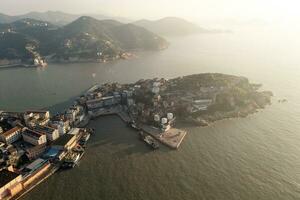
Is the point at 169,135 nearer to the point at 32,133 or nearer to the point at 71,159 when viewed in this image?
the point at 71,159

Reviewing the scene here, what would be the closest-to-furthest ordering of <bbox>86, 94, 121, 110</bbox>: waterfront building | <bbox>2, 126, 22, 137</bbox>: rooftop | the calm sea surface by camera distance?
the calm sea surface, <bbox>2, 126, 22, 137</bbox>: rooftop, <bbox>86, 94, 121, 110</bbox>: waterfront building

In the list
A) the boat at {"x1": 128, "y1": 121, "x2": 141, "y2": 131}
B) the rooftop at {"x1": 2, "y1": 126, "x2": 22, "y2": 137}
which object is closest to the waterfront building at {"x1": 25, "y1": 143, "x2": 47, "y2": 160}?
the rooftop at {"x1": 2, "y1": 126, "x2": 22, "y2": 137}

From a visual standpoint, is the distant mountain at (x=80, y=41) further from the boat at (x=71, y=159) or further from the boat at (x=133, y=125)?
the boat at (x=71, y=159)

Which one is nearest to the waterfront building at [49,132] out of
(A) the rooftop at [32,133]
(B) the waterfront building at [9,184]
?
(A) the rooftop at [32,133]

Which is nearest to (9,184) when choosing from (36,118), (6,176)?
(6,176)

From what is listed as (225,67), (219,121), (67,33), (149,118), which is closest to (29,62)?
(67,33)

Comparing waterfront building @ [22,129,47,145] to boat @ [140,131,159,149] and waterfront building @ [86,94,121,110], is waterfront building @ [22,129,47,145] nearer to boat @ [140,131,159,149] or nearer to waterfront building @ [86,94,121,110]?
boat @ [140,131,159,149]

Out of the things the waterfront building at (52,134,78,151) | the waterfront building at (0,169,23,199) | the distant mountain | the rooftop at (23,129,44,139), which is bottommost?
the waterfront building at (0,169,23,199)
